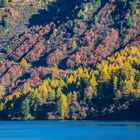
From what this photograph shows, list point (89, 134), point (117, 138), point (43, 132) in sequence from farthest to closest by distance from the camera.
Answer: point (43, 132) < point (89, 134) < point (117, 138)

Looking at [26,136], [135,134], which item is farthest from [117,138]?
[26,136]

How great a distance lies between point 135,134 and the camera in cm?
16412

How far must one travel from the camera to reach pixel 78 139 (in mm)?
157875

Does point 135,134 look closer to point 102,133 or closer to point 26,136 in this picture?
point 102,133

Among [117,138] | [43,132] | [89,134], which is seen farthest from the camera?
[43,132]

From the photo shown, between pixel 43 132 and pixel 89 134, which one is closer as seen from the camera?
pixel 89 134

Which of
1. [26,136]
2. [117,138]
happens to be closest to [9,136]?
[26,136]

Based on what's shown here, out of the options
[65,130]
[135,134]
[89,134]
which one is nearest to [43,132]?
[65,130]

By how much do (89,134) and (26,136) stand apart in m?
15.6

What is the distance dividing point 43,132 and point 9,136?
51.0 ft

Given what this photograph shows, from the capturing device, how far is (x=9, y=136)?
176m

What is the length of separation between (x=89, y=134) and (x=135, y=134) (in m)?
12.8

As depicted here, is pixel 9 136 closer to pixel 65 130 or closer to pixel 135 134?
pixel 65 130

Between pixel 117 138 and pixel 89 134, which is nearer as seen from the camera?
pixel 117 138
